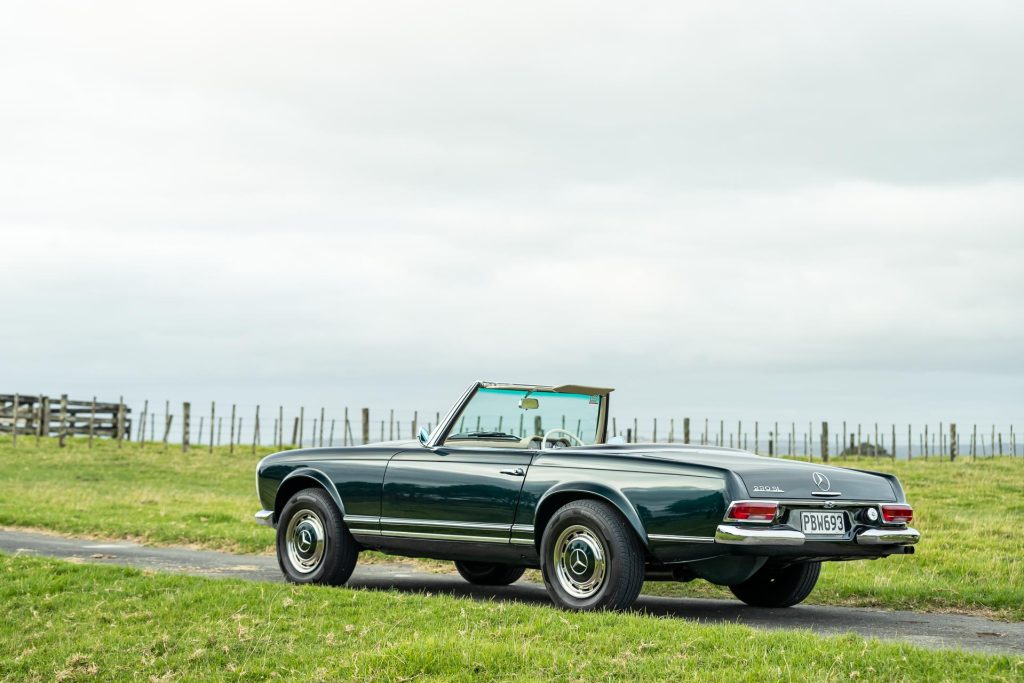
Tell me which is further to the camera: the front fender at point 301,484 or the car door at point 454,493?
the front fender at point 301,484

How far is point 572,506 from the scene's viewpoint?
7.97 m

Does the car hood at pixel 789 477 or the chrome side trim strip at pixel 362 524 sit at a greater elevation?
the car hood at pixel 789 477

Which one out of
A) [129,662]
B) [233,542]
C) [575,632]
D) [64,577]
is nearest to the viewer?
[575,632]

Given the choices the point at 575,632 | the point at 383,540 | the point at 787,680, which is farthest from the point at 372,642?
the point at 787,680

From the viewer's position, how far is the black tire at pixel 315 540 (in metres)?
9.67

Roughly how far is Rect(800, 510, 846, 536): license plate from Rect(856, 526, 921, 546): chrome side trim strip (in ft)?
0.50

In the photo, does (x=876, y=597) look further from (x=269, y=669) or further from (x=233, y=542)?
(x=233, y=542)

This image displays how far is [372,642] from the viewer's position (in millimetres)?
7410

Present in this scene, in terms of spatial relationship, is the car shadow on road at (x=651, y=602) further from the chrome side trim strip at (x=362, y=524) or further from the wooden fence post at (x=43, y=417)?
the wooden fence post at (x=43, y=417)

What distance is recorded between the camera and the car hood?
749 centimetres

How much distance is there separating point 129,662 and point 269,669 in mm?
1234

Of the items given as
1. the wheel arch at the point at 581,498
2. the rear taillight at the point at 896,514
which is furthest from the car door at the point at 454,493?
the rear taillight at the point at 896,514

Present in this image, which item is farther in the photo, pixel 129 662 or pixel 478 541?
pixel 478 541

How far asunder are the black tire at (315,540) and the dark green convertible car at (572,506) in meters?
0.01
